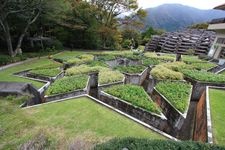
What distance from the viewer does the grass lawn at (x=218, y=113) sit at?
710 centimetres

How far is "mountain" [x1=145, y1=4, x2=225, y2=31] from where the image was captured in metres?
142

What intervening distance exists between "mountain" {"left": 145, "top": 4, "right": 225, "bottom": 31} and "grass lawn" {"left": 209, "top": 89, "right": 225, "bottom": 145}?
426ft

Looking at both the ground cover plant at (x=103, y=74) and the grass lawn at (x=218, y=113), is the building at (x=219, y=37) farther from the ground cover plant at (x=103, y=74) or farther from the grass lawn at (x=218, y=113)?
the ground cover plant at (x=103, y=74)

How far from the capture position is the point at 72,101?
393 inches

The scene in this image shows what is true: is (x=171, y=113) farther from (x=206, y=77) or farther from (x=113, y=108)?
(x=206, y=77)

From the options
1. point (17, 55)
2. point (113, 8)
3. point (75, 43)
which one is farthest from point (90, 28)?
point (17, 55)

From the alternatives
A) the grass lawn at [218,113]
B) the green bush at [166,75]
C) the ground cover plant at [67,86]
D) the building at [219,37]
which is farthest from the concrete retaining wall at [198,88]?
the building at [219,37]

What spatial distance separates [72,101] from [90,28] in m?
21.7

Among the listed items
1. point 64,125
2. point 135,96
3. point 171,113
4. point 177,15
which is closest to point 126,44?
point 135,96

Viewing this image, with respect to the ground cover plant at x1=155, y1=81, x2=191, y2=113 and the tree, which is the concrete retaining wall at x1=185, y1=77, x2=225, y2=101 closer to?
the ground cover plant at x1=155, y1=81, x2=191, y2=113

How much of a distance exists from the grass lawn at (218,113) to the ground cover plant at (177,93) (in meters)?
1.14

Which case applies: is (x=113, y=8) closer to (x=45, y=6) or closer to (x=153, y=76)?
(x=45, y=6)

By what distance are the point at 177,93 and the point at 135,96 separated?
8.19ft

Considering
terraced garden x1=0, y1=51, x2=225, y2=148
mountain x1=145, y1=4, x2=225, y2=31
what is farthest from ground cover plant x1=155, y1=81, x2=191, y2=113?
mountain x1=145, y1=4, x2=225, y2=31
